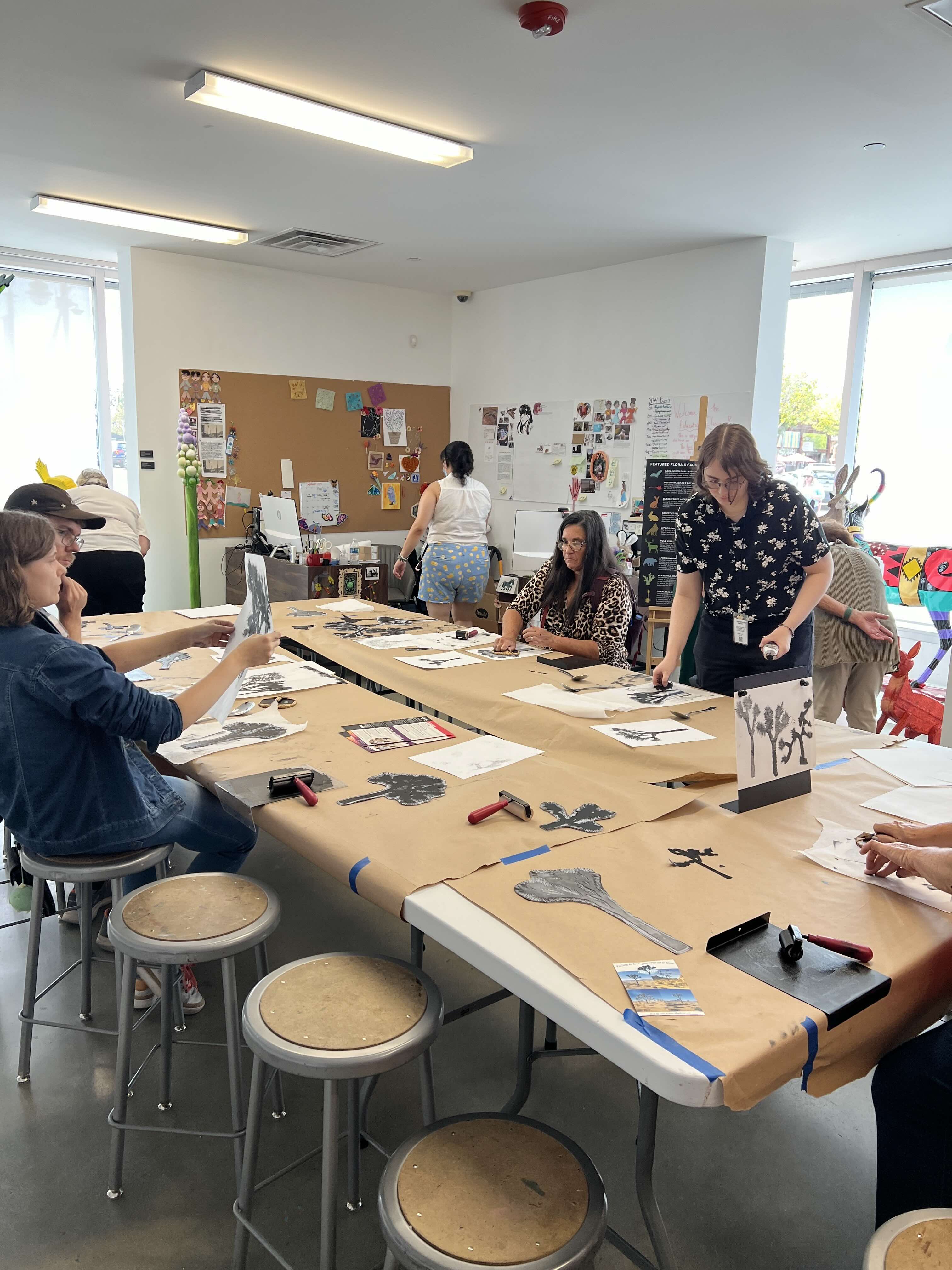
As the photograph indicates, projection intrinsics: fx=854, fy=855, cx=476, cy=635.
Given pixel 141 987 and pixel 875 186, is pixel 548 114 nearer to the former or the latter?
pixel 875 186

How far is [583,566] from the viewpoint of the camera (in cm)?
321

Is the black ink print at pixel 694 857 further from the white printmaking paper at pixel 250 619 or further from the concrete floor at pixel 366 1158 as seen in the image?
the white printmaking paper at pixel 250 619

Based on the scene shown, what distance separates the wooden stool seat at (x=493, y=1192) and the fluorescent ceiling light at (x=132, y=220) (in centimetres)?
498

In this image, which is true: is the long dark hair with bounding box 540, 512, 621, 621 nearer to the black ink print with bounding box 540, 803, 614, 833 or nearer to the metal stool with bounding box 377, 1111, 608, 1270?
the black ink print with bounding box 540, 803, 614, 833

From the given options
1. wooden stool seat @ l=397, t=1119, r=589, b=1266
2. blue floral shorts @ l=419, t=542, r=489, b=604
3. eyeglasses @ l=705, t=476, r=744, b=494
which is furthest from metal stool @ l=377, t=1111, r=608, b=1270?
blue floral shorts @ l=419, t=542, r=489, b=604

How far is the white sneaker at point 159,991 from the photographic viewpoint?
7.27 feet

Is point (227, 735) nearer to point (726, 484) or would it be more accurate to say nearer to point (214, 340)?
point (726, 484)

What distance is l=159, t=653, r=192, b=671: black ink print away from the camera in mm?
2775

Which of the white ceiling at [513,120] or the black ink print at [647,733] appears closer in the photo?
the black ink print at [647,733]

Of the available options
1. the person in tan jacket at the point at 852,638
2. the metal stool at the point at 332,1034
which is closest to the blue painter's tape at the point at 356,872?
the metal stool at the point at 332,1034

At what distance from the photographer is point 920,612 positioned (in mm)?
5562

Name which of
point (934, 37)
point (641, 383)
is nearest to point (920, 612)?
point (641, 383)

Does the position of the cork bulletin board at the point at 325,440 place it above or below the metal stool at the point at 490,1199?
above

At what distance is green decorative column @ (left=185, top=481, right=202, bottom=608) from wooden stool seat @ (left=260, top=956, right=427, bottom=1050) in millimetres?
4693
